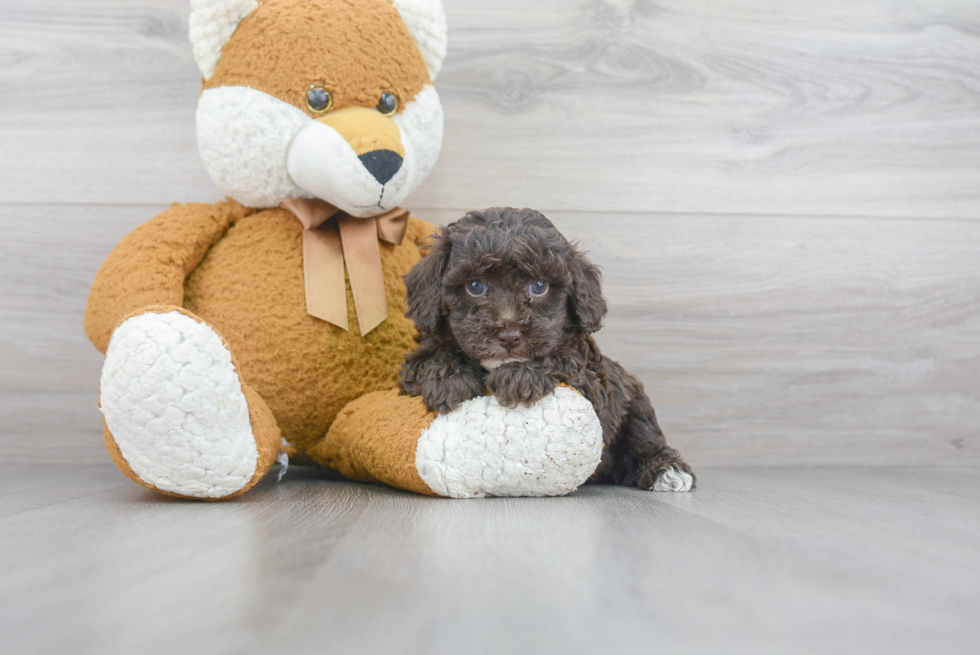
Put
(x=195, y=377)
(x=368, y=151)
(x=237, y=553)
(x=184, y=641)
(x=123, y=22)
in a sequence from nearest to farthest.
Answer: (x=184, y=641)
(x=237, y=553)
(x=195, y=377)
(x=368, y=151)
(x=123, y=22)

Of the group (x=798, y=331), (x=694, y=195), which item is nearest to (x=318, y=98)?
(x=694, y=195)

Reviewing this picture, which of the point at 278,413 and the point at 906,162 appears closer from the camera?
the point at 278,413

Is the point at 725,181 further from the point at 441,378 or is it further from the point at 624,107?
the point at 441,378

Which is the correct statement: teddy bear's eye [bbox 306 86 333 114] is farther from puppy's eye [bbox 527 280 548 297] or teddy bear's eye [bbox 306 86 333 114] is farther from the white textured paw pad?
the white textured paw pad

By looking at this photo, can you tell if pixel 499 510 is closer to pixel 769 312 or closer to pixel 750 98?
pixel 769 312

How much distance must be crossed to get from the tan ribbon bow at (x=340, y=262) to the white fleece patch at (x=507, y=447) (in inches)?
9.8

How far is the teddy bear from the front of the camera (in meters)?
0.91

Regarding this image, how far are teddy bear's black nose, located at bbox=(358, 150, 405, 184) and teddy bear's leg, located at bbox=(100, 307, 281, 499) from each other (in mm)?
308

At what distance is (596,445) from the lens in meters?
0.92

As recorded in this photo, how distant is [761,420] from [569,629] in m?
1.08

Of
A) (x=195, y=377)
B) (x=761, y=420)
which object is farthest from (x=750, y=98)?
(x=195, y=377)

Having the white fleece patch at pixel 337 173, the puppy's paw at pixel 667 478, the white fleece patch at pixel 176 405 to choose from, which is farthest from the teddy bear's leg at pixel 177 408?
the puppy's paw at pixel 667 478

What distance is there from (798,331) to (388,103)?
891mm

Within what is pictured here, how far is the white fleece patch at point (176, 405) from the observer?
2.65ft
